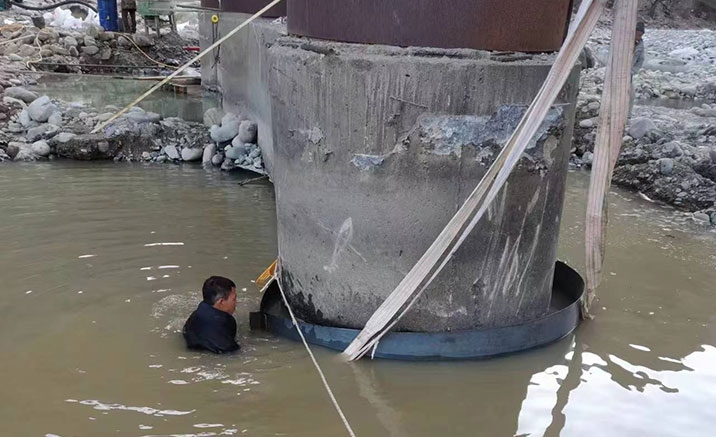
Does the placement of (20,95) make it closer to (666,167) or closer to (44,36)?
(44,36)

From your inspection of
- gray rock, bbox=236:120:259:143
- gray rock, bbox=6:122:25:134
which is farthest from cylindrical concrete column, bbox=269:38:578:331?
gray rock, bbox=6:122:25:134

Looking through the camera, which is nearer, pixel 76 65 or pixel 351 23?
pixel 351 23

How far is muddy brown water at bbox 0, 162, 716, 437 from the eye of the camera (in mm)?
3264

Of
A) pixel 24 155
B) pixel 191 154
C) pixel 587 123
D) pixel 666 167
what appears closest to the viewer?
pixel 666 167

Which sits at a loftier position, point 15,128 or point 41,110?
point 41,110

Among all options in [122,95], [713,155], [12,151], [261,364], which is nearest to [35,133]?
[12,151]

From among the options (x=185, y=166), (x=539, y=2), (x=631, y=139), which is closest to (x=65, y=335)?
(x=539, y=2)

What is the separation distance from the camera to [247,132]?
8477mm

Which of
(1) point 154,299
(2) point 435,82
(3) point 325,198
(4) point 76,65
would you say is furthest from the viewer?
(4) point 76,65

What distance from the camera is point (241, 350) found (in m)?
3.88

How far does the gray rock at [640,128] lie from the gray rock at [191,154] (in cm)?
569

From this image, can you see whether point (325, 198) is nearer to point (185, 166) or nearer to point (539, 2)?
point (539, 2)

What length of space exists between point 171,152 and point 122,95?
484 centimetres

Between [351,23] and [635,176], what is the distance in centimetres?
549
